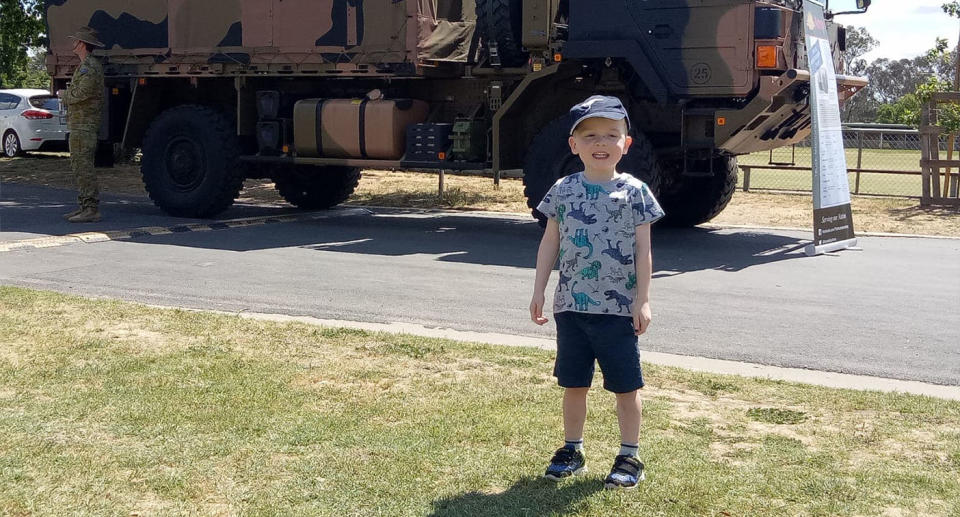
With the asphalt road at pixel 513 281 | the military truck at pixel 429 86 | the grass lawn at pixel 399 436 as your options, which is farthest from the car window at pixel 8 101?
the grass lawn at pixel 399 436

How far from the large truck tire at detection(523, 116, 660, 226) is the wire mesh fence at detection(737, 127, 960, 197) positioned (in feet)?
14.7

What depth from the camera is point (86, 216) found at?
44.9 ft

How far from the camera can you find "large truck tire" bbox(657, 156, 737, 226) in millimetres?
13672

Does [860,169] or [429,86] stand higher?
[429,86]

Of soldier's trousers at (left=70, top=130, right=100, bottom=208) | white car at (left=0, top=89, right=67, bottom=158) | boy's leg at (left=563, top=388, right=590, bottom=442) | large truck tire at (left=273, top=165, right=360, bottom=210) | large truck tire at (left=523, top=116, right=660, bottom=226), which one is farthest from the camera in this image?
white car at (left=0, top=89, right=67, bottom=158)

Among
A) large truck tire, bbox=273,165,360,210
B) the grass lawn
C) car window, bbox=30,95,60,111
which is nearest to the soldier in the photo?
large truck tire, bbox=273,165,360,210

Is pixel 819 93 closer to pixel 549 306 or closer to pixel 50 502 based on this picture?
pixel 549 306

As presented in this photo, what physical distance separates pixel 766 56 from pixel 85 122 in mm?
7711

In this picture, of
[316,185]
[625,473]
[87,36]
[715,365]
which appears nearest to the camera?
[625,473]

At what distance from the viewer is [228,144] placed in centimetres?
1461

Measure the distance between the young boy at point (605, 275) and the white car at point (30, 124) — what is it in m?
23.4

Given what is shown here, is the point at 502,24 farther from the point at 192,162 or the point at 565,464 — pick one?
the point at 565,464

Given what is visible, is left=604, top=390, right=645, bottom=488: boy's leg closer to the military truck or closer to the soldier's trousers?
the military truck

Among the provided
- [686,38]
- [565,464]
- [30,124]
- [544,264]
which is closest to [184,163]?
[686,38]
